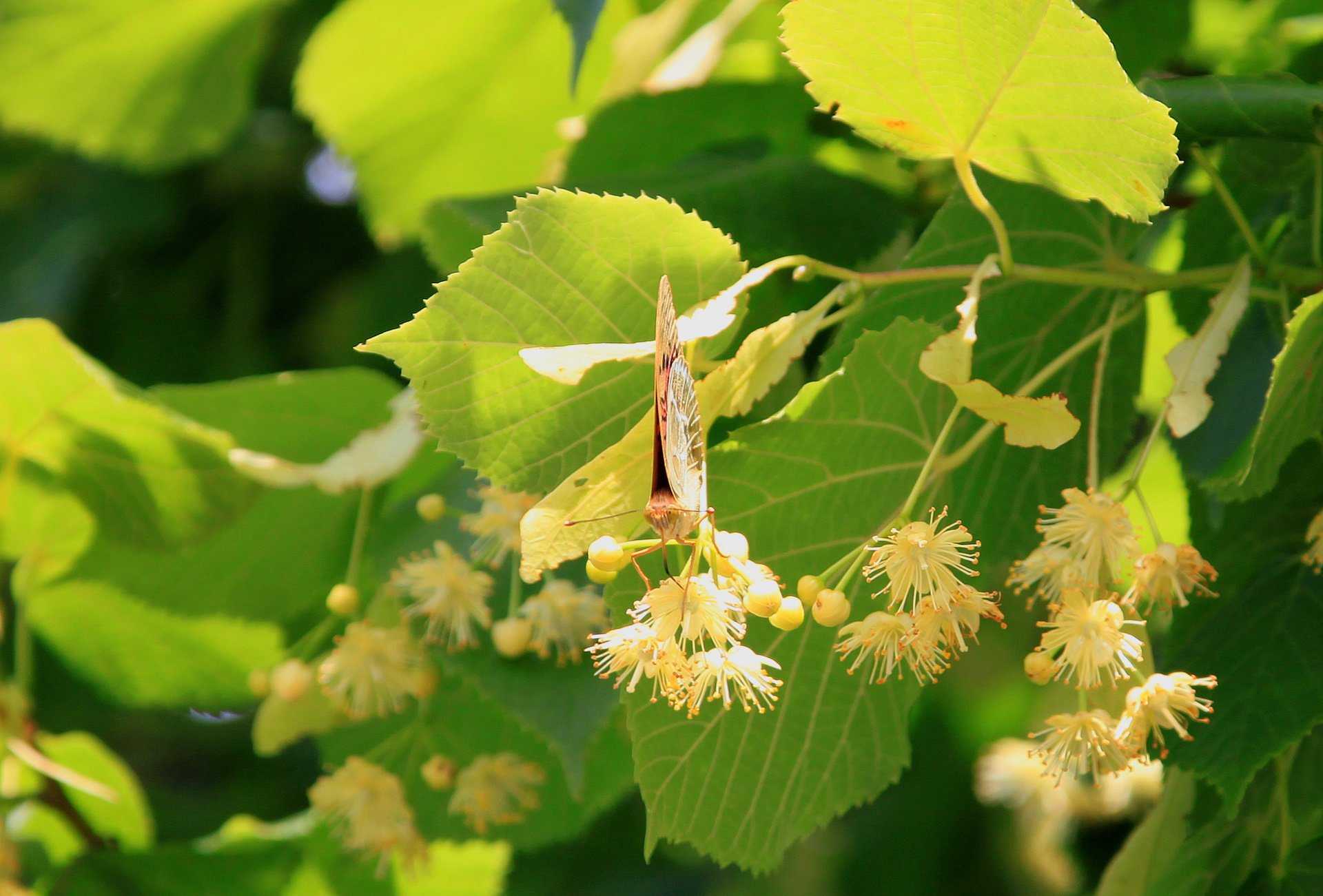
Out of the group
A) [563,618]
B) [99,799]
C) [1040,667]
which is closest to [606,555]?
[1040,667]

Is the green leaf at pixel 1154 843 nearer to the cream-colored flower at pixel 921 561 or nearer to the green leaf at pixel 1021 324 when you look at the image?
the green leaf at pixel 1021 324

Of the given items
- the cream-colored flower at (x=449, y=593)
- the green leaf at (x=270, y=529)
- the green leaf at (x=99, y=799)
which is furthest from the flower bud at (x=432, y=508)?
the green leaf at (x=99, y=799)

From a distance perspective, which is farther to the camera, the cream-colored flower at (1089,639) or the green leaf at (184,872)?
the green leaf at (184,872)

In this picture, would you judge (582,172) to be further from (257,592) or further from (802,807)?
(802,807)

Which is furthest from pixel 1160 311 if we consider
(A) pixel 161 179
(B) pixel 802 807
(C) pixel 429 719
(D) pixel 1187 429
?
(A) pixel 161 179

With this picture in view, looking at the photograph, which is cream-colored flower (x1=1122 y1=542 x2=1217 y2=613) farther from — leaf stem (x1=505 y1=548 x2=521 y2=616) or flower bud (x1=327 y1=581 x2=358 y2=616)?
flower bud (x1=327 y1=581 x2=358 y2=616)

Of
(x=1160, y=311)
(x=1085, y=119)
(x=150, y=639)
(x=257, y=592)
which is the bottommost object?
(x=150, y=639)

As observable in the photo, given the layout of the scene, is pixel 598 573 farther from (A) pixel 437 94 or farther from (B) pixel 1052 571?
(A) pixel 437 94
